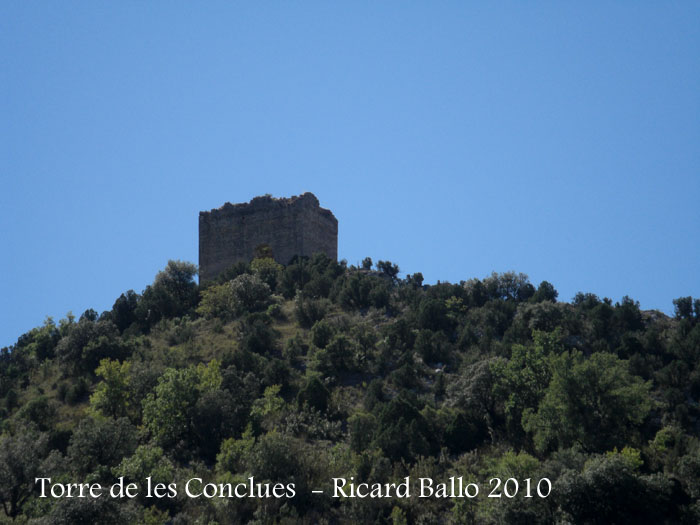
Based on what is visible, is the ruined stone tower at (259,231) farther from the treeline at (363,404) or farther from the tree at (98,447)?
the tree at (98,447)

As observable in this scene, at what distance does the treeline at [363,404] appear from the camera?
21531 mm

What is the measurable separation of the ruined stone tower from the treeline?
7374mm

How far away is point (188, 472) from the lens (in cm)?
2452

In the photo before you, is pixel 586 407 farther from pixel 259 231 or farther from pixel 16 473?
pixel 259 231

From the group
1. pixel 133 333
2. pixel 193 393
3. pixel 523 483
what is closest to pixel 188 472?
pixel 193 393

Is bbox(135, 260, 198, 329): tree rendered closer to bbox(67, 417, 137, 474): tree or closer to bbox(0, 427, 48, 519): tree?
bbox(67, 417, 137, 474): tree

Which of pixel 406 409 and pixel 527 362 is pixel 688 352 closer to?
pixel 527 362

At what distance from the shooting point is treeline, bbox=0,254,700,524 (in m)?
21.5

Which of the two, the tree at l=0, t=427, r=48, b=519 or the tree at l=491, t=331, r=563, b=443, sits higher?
the tree at l=491, t=331, r=563, b=443

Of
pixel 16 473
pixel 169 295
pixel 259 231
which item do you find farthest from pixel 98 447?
pixel 259 231

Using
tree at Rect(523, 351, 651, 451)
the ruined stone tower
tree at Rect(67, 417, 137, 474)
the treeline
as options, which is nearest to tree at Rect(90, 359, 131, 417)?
the treeline

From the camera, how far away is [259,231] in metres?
51.4

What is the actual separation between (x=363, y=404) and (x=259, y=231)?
23407 millimetres

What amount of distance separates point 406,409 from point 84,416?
12.8 m
